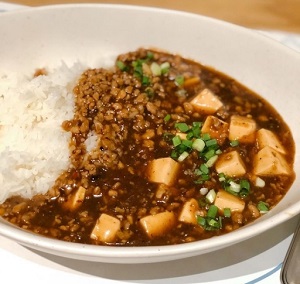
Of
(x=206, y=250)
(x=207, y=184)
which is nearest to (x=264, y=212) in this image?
(x=207, y=184)

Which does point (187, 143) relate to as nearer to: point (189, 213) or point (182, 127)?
point (182, 127)

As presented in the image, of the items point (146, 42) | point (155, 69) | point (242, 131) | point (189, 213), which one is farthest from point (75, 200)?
point (146, 42)

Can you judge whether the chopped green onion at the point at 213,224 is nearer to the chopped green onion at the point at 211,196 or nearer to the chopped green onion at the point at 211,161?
the chopped green onion at the point at 211,196

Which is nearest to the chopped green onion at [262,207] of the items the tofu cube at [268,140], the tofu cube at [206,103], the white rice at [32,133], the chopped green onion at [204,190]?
the chopped green onion at [204,190]

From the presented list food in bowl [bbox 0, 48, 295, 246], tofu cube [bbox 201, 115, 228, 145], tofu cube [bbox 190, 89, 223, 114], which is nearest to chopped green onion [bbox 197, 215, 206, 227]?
food in bowl [bbox 0, 48, 295, 246]

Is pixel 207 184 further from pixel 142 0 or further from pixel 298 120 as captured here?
pixel 142 0

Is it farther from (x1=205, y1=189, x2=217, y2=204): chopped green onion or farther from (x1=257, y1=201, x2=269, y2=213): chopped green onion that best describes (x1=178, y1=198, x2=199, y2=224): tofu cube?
(x1=257, y1=201, x2=269, y2=213): chopped green onion

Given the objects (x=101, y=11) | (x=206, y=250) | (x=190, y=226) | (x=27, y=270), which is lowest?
(x=27, y=270)

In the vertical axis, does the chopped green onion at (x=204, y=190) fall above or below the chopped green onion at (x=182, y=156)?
below
